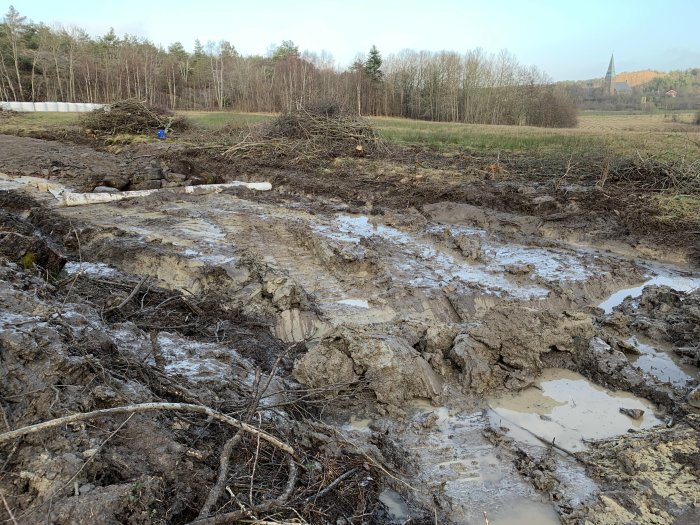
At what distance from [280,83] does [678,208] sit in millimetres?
36959

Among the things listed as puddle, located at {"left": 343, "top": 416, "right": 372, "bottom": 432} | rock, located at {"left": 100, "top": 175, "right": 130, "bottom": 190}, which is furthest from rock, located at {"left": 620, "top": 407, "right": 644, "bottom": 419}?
rock, located at {"left": 100, "top": 175, "right": 130, "bottom": 190}

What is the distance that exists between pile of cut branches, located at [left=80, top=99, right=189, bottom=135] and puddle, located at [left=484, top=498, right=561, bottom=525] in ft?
75.3

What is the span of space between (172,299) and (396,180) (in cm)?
917

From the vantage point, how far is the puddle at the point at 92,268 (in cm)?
691

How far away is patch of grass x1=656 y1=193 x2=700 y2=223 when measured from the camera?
10438mm

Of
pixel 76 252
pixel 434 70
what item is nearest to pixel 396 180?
pixel 76 252

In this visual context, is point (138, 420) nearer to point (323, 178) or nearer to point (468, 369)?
point (468, 369)

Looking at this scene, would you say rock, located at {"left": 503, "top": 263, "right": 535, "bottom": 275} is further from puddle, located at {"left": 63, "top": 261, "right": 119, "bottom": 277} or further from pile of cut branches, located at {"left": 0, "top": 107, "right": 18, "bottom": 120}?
pile of cut branches, located at {"left": 0, "top": 107, "right": 18, "bottom": 120}

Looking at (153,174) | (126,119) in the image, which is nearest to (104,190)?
(153,174)

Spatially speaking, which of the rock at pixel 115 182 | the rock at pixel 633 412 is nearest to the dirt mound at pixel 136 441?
the rock at pixel 633 412

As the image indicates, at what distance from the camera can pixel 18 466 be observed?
8.45ft

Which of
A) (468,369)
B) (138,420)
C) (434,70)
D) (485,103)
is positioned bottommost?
(468,369)

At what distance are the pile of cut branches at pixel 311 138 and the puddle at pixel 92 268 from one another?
394 inches

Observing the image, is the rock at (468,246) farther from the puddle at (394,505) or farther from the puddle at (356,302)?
the puddle at (394,505)
